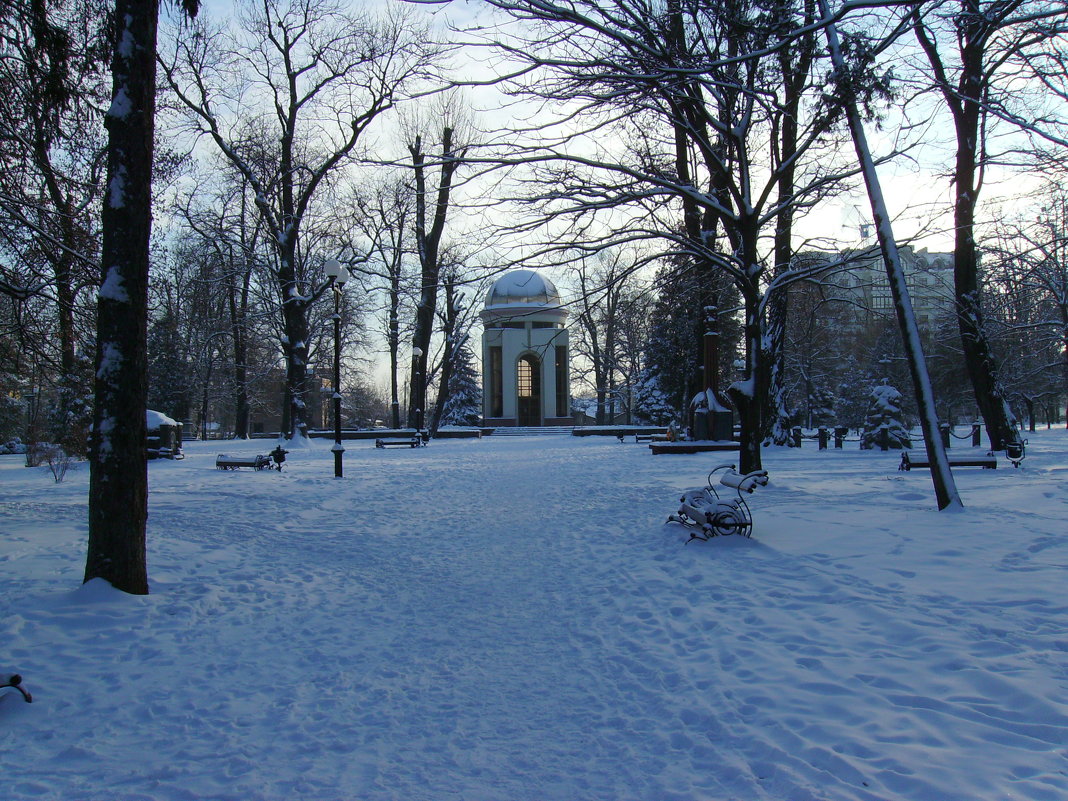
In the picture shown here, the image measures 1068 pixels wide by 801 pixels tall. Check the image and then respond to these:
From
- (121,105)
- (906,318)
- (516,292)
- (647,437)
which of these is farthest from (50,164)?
(516,292)

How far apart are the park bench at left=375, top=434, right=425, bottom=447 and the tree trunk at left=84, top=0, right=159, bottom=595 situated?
20.6 meters

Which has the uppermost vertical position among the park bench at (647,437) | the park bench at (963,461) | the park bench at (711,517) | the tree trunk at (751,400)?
the tree trunk at (751,400)

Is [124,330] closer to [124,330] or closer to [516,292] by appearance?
[124,330]

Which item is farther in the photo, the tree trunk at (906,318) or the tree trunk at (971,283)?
the tree trunk at (971,283)

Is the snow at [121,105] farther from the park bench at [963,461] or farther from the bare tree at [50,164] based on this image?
the park bench at [963,461]

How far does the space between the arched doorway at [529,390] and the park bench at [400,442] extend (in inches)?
867

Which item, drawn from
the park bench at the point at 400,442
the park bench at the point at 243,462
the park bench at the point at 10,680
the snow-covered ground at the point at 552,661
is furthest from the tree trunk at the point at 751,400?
the park bench at the point at 400,442

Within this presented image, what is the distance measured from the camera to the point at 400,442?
2677cm

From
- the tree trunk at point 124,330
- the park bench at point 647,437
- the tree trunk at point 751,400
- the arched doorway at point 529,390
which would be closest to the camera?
the tree trunk at point 124,330

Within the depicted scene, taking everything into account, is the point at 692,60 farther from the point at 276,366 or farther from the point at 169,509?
the point at 276,366

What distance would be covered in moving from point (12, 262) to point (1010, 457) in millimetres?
18407

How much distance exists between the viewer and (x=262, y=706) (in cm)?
404

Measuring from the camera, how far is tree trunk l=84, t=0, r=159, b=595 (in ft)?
18.3

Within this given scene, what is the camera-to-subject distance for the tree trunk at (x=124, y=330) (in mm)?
5566
